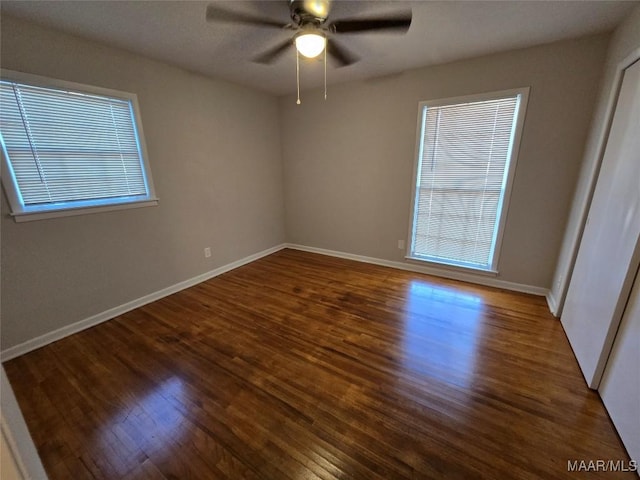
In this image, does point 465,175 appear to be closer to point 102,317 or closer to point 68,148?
point 68,148

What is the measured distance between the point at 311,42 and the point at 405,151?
6.22 ft

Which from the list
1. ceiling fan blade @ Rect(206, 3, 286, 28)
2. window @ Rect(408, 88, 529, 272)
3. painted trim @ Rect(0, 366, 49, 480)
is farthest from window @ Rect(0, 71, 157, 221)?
window @ Rect(408, 88, 529, 272)

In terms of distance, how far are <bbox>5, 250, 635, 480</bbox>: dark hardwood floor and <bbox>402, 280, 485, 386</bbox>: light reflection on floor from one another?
0.6 inches

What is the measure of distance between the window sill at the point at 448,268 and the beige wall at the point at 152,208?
2339 millimetres

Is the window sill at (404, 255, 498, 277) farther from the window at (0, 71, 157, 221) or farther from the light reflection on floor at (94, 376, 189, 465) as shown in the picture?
the window at (0, 71, 157, 221)

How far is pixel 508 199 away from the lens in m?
2.78

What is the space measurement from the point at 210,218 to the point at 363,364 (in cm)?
255

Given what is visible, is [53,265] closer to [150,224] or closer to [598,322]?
[150,224]

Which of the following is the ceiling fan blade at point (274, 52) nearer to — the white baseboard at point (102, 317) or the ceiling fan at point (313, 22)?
the ceiling fan at point (313, 22)

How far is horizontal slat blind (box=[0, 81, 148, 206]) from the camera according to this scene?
1.94 meters

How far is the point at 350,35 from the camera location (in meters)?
2.12

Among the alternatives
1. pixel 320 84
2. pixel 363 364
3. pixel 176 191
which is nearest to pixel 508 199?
pixel 363 364

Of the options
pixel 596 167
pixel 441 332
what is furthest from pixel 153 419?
pixel 596 167

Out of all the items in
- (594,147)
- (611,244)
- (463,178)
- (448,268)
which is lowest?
(448,268)
